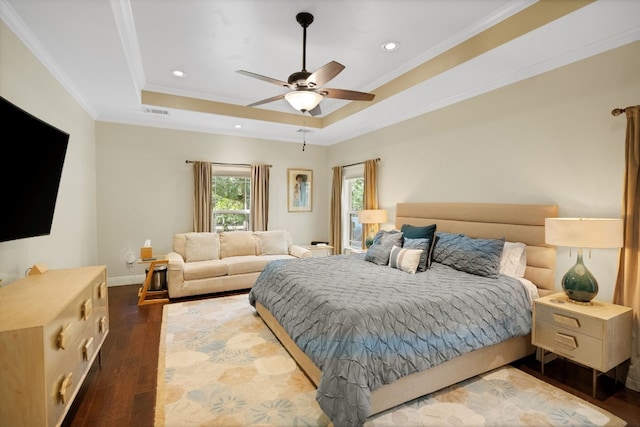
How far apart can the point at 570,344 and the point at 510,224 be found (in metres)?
1.21

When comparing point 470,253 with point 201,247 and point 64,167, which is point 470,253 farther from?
point 64,167

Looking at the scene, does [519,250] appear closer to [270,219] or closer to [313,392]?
[313,392]

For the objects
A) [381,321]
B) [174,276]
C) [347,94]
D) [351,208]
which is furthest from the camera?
[351,208]

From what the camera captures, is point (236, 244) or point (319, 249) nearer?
point (236, 244)

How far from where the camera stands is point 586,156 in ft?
8.73

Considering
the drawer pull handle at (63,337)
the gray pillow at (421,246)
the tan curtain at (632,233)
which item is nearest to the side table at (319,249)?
the gray pillow at (421,246)

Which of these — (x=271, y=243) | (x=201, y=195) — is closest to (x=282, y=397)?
(x=271, y=243)

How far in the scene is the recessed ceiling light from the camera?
117 inches

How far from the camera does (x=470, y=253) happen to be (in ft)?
10.0

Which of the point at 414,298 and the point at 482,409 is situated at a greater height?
the point at 414,298

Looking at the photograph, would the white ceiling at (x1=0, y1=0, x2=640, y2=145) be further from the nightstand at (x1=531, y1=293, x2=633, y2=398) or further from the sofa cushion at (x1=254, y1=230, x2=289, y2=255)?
the sofa cushion at (x1=254, y1=230, x2=289, y2=255)

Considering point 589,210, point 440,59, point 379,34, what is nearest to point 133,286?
point 379,34

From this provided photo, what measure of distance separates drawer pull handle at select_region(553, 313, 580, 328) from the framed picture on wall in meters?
4.67

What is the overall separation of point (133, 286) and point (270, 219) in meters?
2.55
